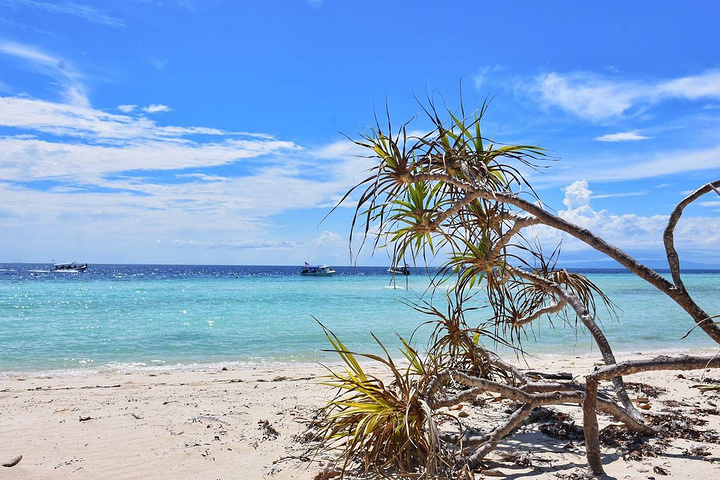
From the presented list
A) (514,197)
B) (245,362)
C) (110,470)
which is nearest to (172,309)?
(245,362)

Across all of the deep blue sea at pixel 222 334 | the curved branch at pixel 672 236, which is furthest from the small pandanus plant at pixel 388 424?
the deep blue sea at pixel 222 334

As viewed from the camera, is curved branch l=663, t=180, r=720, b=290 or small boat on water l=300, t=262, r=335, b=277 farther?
small boat on water l=300, t=262, r=335, b=277

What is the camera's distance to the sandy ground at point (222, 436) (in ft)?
12.1

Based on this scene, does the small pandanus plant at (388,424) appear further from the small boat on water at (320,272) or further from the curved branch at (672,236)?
the small boat on water at (320,272)

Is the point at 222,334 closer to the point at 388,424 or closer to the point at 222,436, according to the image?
the point at 222,436

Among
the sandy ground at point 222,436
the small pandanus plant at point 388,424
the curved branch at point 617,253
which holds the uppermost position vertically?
the curved branch at point 617,253

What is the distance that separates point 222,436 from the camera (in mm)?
4625

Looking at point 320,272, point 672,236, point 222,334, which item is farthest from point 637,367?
point 320,272

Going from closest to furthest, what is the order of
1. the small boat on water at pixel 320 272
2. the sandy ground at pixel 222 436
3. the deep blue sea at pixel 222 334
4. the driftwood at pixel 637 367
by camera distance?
1. the driftwood at pixel 637 367
2. the sandy ground at pixel 222 436
3. the deep blue sea at pixel 222 334
4. the small boat on water at pixel 320 272

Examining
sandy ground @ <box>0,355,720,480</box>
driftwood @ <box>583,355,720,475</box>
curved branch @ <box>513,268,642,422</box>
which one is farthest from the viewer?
curved branch @ <box>513,268,642,422</box>

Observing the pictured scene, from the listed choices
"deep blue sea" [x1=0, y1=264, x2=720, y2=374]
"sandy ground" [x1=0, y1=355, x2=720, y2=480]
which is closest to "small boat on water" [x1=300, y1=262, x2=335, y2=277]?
"deep blue sea" [x1=0, y1=264, x2=720, y2=374]

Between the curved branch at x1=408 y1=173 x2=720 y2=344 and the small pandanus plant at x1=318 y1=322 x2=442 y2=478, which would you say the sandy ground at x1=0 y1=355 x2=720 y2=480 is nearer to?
the small pandanus plant at x1=318 y1=322 x2=442 y2=478

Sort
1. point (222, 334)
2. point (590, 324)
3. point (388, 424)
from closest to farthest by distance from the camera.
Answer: point (388, 424), point (590, 324), point (222, 334)

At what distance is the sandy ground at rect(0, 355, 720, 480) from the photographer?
3.67 m
